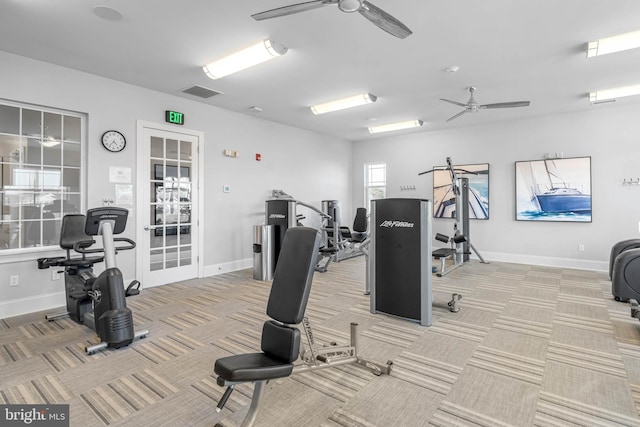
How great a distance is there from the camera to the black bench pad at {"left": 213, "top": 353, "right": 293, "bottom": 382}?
1.70 m

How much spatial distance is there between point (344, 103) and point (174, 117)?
2722 mm

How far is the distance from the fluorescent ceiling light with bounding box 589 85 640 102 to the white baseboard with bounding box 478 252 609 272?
9.60 feet

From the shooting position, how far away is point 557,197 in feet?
21.4

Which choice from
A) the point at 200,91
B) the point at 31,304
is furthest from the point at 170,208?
the point at 31,304

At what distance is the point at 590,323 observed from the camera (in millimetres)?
3592

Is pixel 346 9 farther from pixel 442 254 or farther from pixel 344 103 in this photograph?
pixel 442 254

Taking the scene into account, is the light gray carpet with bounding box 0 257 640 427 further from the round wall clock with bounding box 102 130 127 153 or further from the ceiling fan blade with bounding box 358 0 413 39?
the ceiling fan blade with bounding box 358 0 413 39

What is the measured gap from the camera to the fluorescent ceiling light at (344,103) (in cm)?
537

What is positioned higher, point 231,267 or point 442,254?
point 442,254

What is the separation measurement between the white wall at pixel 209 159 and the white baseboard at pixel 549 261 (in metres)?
3.77

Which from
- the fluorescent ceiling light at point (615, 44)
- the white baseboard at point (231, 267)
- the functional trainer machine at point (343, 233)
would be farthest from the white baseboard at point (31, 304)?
the fluorescent ceiling light at point (615, 44)

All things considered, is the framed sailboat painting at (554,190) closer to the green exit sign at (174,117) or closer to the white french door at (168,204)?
the white french door at (168,204)

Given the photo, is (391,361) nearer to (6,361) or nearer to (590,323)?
(590,323)

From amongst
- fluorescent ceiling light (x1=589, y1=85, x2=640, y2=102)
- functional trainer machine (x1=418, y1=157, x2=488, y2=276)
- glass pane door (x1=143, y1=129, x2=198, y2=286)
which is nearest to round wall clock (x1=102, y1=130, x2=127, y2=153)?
glass pane door (x1=143, y1=129, x2=198, y2=286)
